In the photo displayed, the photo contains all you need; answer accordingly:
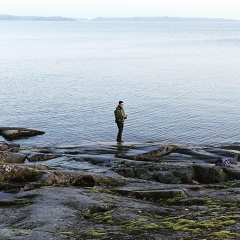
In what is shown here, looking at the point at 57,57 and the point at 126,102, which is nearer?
the point at 126,102

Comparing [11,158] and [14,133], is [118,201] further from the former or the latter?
[14,133]

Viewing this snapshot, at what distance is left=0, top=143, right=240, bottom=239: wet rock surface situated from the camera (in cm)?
1353

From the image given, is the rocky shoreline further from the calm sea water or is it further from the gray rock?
the calm sea water

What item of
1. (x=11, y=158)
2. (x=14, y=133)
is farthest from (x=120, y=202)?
(x=14, y=133)

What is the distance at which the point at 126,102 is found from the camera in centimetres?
5869

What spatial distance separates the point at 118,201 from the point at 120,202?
0.16 metres

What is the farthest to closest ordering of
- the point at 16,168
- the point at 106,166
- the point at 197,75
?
the point at 197,75 < the point at 106,166 < the point at 16,168

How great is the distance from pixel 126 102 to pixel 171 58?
59.1 meters

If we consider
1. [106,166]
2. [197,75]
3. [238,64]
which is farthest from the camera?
[238,64]

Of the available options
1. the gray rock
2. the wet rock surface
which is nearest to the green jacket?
the wet rock surface

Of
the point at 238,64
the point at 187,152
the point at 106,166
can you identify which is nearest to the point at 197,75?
the point at 238,64

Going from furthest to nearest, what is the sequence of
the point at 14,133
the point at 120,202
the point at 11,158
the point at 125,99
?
1. the point at 125,99
2. the point at 14,133
3. the point at 11,158
4. the point at 120,202

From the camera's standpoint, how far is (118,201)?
17.3m

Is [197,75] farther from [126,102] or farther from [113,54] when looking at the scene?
[113,54]
